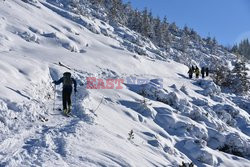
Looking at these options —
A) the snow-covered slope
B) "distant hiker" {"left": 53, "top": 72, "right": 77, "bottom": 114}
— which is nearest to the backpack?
"distant hiker" {"left": 53, "top": 72, "right": 77, "bottom": 114}

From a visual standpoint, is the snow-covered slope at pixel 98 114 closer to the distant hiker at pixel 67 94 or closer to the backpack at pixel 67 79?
the distant hiker at pixel 67 94

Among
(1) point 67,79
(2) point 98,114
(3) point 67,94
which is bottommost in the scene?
(2) point 98,114

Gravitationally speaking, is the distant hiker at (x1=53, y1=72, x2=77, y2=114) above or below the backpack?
below

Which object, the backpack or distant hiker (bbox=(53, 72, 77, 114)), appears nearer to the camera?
distant hiker (bbox=(53, 72, 77, 114))

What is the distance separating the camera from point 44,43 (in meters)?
30.0

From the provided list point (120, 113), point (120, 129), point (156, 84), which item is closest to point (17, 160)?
point (120, 129)

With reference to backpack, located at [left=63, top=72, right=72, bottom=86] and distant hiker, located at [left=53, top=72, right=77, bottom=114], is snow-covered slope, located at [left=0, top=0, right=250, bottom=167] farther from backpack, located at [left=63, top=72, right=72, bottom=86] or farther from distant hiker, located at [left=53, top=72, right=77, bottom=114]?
backpack, located at [left=63, top=72, right=72, bottom=86]

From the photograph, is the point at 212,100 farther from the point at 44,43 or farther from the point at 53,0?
the point at 53,0

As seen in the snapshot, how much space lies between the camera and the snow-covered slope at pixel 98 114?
10.3 m

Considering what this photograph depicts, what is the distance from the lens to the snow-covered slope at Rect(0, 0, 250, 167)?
10312 mm

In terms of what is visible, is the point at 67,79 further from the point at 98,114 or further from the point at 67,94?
the point at 98,114

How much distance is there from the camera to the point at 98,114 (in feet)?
50.3

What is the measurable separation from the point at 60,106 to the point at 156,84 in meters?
10.5

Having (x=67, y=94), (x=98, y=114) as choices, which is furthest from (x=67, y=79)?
(x=98, y=114)
